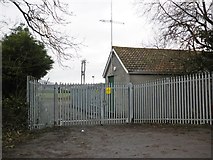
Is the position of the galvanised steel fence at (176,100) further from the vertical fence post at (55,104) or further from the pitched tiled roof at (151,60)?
the vertical fence post at (55,104)

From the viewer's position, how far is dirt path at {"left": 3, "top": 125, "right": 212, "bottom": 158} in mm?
7051

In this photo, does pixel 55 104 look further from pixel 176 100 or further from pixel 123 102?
pixel 176 100

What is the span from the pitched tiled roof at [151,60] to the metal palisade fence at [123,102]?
9.98ft

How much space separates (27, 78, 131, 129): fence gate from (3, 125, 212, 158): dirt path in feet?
6.84

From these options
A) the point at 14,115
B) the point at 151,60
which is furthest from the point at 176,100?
the point at 151,60

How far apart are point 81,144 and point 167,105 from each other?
562 centimetres

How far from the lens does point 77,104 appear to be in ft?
46.4

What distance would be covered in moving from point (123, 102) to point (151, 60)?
20.1 feet

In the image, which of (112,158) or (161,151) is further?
(161,151)

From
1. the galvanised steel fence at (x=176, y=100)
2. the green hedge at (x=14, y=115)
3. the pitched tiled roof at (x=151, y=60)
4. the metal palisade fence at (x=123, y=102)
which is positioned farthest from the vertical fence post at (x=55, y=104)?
the pitched tiled roof at (x=151, y=60)

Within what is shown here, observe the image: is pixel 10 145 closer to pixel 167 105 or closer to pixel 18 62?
pixel 167 105

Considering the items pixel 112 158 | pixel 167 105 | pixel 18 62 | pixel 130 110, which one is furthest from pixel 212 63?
pixel 18 62

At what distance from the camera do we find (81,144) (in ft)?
29.0

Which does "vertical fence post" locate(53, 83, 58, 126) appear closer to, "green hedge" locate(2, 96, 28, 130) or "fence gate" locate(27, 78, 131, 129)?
"fence gate" locate(27, 78, 131, 129)
